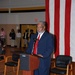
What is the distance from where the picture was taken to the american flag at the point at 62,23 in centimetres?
524

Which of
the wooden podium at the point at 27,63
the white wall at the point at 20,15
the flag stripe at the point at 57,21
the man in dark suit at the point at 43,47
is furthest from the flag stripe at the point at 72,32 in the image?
the white wall at the point at 20,15

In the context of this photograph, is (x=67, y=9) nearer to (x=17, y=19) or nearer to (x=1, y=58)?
(x=1, y=58)

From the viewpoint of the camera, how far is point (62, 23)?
5.38m

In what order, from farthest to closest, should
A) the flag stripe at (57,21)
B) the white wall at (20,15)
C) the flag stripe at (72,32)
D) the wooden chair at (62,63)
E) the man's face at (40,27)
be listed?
the white wall at (20,15)
the flag stripe at (57,21)
the flag stripe at (72,32)
the wooden chair at (62,63)
the man's face at (40,27)

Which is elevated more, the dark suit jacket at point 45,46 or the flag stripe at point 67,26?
the flag stripe at point 67,26

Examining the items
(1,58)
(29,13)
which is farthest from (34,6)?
(1,58)

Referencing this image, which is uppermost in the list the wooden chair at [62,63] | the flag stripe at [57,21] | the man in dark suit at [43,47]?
the flag stripe at [57,21]

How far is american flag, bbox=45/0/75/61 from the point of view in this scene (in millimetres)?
5238

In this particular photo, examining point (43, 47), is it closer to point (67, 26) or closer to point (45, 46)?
point (45, 46)

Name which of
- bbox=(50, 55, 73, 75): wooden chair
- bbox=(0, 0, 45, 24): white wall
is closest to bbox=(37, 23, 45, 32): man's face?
bbox=(50, 55, 73, 75): wooden chair

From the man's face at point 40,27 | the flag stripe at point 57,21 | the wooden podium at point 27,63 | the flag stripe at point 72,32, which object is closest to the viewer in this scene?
the wooden podium at point 27,63

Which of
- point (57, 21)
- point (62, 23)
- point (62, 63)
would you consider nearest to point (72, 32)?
point (62, 23)

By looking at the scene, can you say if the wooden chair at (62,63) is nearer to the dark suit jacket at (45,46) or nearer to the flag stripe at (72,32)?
the flag stripe at (72,32)

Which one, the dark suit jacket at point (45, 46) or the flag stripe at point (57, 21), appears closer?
the dark suit jacket at point (45, 46)
